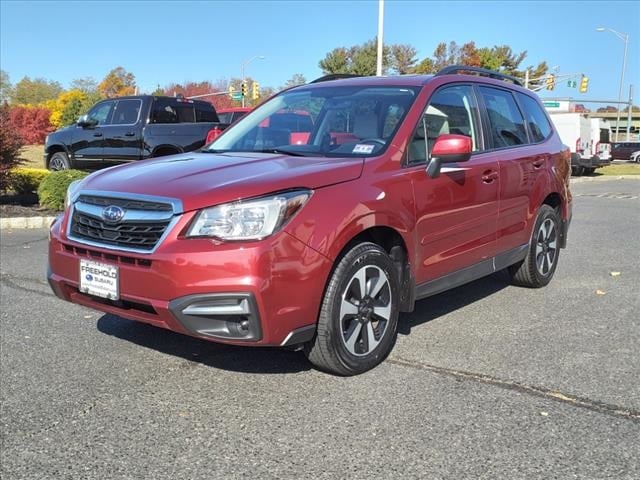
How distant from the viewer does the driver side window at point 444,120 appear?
13.5 ft

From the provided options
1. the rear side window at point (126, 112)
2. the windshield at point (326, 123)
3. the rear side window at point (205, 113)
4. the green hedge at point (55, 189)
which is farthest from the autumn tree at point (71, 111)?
the windshield at point (326, 123)

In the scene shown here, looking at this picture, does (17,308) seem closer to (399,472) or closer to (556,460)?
(399,472)

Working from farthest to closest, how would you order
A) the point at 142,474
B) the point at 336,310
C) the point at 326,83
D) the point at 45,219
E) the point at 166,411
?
1. the point at 45,219
2. the point at 326,83
3. the point at 336,310
4. the point at 166,411
5. the point at 142,474

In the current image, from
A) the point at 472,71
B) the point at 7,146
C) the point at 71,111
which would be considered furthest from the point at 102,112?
the point at 71,111

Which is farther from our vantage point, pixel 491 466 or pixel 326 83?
pixel 326 83

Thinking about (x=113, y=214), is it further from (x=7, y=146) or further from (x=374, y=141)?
(x=7, y=146)

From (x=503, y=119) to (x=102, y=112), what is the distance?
1008 cm

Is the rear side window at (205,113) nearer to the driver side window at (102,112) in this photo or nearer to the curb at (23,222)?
the driver side window at (102,112)

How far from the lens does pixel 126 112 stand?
12617 mm

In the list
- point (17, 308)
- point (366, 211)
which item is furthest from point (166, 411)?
point (17, 308)

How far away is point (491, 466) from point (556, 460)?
0.30 m

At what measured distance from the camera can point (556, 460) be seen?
8.98 feet

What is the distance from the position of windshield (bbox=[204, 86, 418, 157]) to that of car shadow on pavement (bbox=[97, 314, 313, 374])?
1.33m

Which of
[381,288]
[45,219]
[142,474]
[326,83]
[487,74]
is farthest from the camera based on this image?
[45,219]
